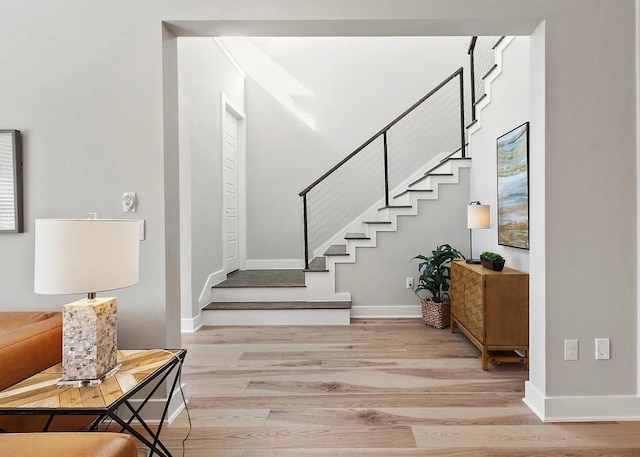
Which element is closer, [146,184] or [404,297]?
[146,184]

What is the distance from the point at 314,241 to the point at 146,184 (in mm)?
3832

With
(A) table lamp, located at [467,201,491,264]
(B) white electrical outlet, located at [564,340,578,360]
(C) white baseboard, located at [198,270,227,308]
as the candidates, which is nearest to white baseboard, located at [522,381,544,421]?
(B) white electrical outlet, located at [564,340,578,360]

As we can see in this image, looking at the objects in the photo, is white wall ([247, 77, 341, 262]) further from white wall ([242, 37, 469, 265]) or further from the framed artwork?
the framed artwork

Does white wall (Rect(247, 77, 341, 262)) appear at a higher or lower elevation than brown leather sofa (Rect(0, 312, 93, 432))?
higher

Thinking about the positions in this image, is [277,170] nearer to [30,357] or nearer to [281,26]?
[281,26]

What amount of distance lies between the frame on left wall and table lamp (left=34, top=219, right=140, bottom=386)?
1.08m

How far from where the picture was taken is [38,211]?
2340mm

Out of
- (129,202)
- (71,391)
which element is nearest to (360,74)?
(129,202)

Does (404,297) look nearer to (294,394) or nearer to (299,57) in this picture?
(294,394)

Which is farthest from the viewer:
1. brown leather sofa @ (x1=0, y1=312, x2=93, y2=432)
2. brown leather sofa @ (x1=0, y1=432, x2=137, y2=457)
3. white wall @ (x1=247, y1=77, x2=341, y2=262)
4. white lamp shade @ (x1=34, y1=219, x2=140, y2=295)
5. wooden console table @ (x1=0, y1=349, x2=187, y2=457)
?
white wall @ (x1=247, y1=77, x2=341, y2=262)

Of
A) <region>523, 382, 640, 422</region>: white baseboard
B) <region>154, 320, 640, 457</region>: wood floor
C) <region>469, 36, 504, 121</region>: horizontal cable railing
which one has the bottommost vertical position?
<region>154, 320, 640, 457</region>: wood floor

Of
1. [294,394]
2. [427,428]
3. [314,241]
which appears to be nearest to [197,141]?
[314,241]

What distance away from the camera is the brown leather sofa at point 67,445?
118 cm

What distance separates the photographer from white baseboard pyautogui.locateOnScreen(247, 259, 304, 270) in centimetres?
615
